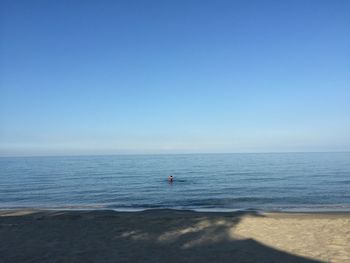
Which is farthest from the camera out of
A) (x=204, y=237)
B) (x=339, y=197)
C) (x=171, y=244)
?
(x=339, y=197)

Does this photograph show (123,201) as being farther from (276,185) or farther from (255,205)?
(276,185)

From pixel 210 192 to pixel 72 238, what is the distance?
66.7ft

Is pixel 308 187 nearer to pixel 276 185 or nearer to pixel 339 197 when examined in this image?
pixel 276 185

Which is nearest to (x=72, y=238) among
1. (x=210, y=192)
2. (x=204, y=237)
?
(x=204, y=237)

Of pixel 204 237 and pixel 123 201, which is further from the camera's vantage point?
pixel 123 201

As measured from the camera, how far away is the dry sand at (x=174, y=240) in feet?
30.0

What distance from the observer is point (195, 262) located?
8641 mm

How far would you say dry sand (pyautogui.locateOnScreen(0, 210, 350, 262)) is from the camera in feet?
30.0

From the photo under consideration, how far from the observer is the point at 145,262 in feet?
28.7

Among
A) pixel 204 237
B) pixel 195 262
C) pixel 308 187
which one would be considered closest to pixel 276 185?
pixel 308 187

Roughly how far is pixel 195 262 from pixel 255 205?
1578 centimetres

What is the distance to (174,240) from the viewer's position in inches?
431

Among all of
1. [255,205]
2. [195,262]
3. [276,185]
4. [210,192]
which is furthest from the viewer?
[276,185]

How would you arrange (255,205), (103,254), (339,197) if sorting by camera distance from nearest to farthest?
(103,254)
(255,205)
(339,197)
